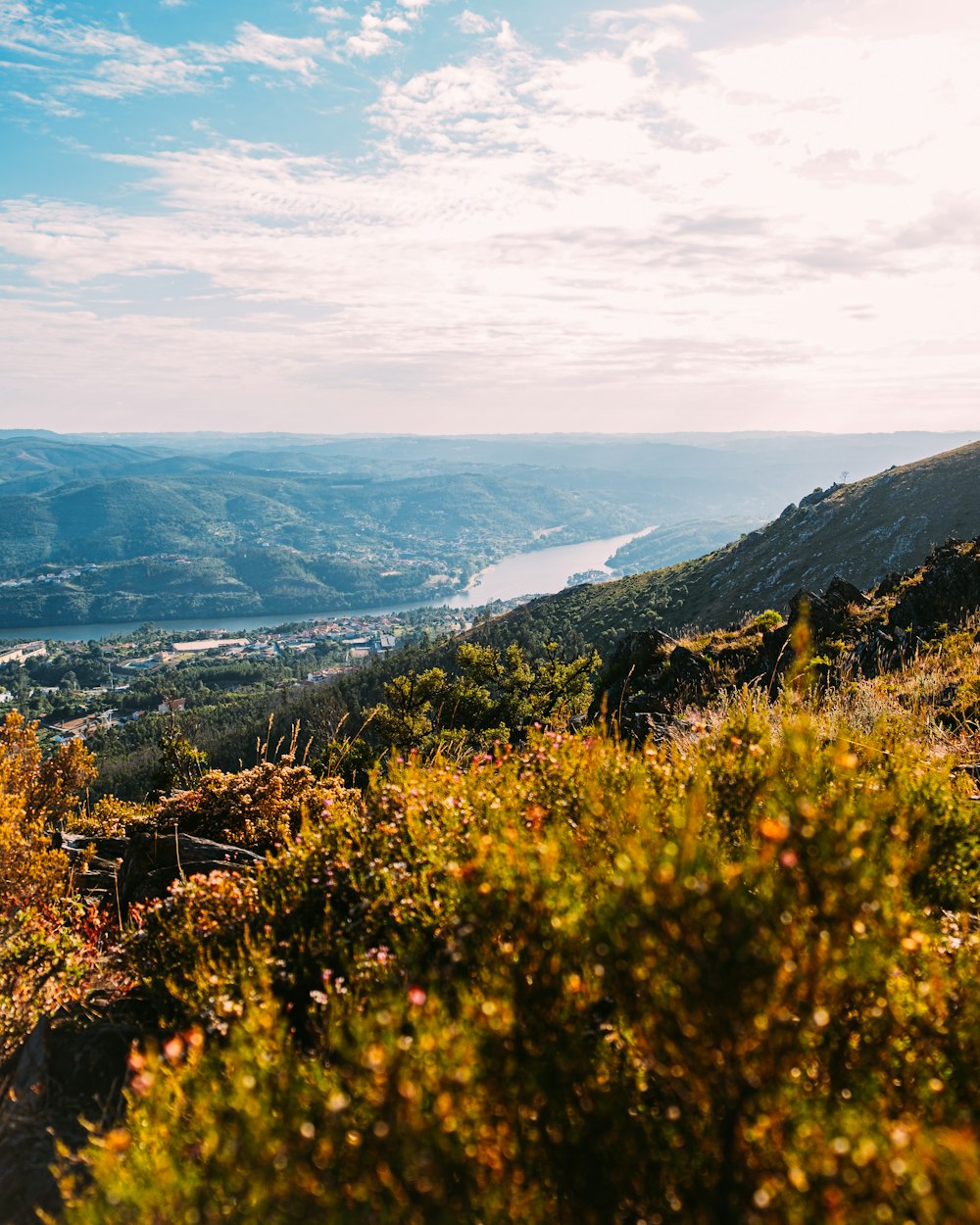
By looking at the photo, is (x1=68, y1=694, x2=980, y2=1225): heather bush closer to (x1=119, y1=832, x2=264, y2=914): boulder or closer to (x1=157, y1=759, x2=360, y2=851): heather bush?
(x1=119, y1=832, x2=264, y2=914): boulder

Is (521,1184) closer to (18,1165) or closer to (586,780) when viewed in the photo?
(586,780)

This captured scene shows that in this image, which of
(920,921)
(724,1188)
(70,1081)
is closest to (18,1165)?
(70,1081)

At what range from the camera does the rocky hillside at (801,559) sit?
5959 centimetres

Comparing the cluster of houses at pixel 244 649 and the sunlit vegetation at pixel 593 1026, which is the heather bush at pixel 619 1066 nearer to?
the sunlit vegetation at pixel 593 1026

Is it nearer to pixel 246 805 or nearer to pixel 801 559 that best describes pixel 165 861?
pixel 246 805

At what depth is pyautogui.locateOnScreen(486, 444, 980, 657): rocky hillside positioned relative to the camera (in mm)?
59594

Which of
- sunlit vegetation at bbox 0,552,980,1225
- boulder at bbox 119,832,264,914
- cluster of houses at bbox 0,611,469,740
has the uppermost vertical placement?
sunlit vegetation at bbox 0,552,980,1225

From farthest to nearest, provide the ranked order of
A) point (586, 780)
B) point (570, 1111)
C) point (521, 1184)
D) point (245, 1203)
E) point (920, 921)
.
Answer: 1. point (586, 780)
2. point (920, 921)
3. point (570, 1111)
4. point (521, 1184)
5. point (245, 1203)

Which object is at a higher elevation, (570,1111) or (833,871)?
(833,871)

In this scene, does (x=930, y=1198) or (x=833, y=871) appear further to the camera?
(x=833, y=871)

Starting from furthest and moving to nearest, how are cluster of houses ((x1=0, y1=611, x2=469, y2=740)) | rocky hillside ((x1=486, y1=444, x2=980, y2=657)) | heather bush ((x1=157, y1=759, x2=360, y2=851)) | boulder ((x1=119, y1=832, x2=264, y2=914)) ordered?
cluster of houses ((x1=0, y1=611, x2=469, y2=740)), rocky hillside ((x1=486, y1=444, x2=980, y2=657)), heather bush ((x1=157, y1=759, x2=360, y2=851)), boulder ((x1=119, y1=832, x2=264, y2=914))

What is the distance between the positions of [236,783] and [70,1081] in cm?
403

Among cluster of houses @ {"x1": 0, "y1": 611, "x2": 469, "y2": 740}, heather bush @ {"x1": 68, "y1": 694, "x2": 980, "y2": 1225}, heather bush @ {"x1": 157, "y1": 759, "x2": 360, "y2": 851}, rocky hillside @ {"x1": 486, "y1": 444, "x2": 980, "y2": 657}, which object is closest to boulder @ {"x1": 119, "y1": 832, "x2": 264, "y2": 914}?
heather bush @ {"x1": 157, "y1": 759, "x2": 360, "y2": 851}

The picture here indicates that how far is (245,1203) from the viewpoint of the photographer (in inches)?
77.2
